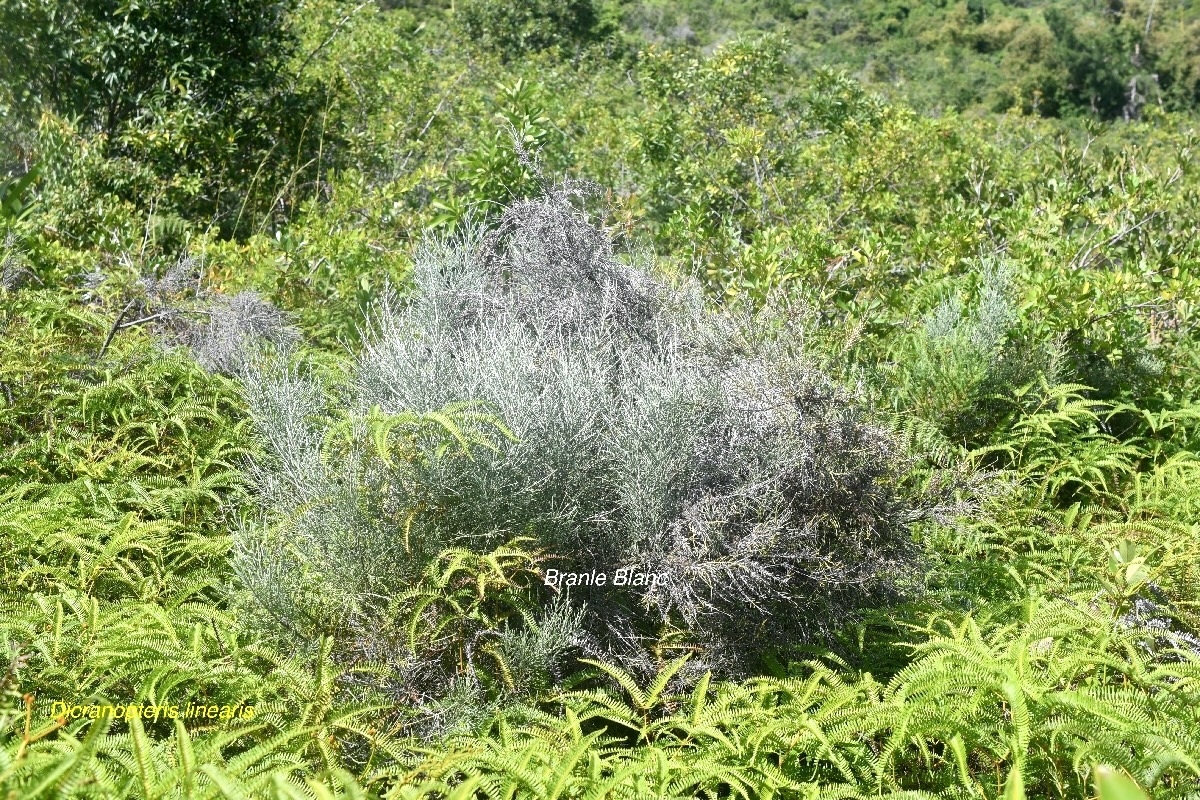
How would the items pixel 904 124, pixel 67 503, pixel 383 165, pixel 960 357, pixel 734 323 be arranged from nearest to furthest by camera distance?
pixel 67 503
pixel 734 323
pixel 960 357
pixel 383 165
pixel 904 124

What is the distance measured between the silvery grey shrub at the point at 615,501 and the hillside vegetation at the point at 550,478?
0.01m

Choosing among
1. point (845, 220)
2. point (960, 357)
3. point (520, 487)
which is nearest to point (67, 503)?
point (520, 487)

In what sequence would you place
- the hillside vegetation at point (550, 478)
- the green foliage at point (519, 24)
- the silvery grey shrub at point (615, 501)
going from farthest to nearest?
the green foliage at point (519, 24) < the silvery grey shrub at point (615, 501) < the hillside vegetation at point (550, 478)

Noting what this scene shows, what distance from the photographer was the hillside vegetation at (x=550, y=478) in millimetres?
1745

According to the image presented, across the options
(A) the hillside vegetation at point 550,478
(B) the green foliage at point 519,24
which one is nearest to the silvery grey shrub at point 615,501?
(A) the hillside vegetation at point 550,478

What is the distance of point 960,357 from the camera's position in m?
3.51

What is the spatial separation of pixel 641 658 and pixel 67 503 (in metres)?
1.82

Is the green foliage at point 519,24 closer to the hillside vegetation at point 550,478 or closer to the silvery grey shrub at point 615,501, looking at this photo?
the hillside vegetation at point 550,478

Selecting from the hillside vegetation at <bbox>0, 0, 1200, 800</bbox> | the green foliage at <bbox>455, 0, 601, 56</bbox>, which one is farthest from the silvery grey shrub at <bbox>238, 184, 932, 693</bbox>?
the green foliage at <bbox>455, 0, 601, 56</bbox>

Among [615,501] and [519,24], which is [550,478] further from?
[519,24]

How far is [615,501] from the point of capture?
7.88 feet

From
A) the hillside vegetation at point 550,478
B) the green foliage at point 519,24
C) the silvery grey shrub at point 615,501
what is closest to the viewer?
the hillside vegetation at point 550,478

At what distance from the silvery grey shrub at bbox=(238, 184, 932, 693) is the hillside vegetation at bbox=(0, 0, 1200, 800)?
1 cm

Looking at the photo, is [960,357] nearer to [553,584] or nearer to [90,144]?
[553,584]
